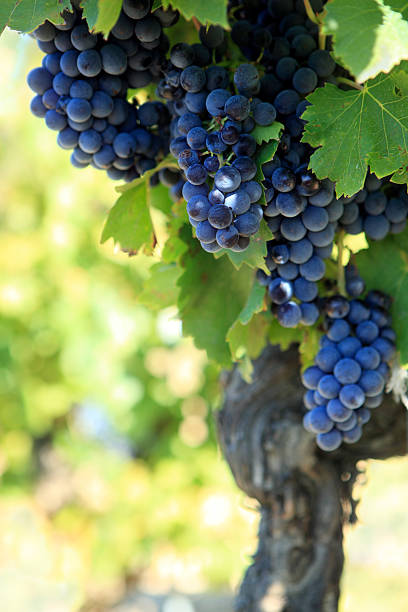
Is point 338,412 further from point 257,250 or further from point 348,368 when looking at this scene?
point 257,250

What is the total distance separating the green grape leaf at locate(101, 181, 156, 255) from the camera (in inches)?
29.6

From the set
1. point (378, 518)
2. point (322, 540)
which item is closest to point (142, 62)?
point (322, 540)

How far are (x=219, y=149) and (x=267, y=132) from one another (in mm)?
50

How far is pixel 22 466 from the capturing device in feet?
15.1

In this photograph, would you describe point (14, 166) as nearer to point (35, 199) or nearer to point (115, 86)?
point (35, 199)

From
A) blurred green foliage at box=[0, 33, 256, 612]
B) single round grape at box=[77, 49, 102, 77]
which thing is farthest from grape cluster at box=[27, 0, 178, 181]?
blurred green foliage at box=[0, 33, 256, 612]

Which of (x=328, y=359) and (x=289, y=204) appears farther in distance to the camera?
(x=328, y=359)

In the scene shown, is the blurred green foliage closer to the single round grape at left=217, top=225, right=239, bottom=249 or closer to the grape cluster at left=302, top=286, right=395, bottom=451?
the grape cluster at left=302, top=286, right=395, bottom=451

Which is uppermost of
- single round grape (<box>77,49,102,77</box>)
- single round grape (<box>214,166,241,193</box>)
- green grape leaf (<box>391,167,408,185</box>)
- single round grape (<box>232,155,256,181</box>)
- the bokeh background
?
single round grape (<box>77,49,102,77</box>)

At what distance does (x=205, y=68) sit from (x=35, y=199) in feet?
12.4

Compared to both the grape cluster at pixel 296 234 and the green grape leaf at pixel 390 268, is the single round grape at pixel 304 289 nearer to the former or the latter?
the grape cluster at pixel 296 234

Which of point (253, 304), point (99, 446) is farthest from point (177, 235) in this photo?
point (99, 446)

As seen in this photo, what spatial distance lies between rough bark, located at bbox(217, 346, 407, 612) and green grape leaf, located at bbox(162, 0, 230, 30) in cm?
68

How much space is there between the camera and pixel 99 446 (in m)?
4.55
